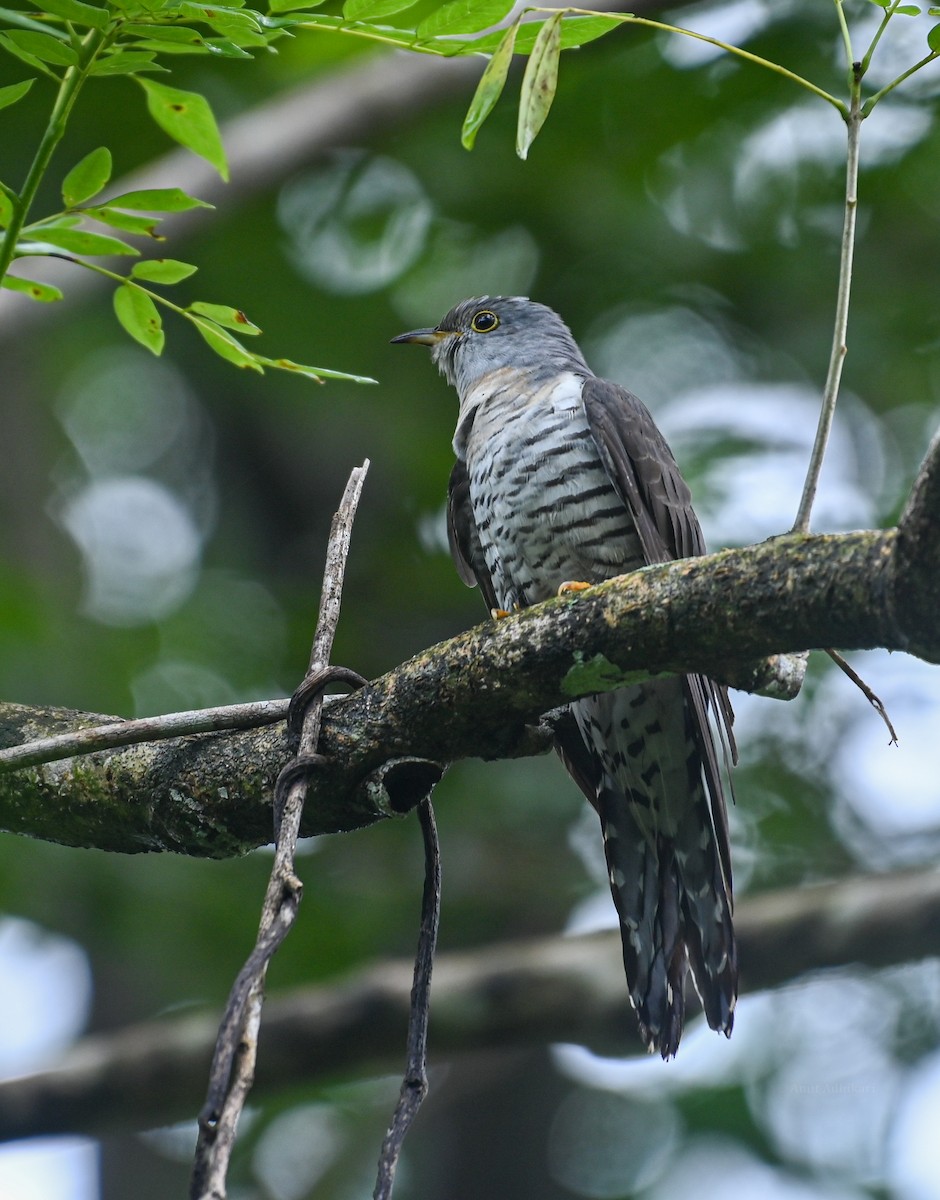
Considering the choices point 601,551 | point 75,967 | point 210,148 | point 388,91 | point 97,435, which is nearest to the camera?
point 210,148

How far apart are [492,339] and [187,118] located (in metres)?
2.81

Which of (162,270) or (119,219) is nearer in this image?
(119,219)

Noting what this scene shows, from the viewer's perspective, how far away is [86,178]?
1910 millimetres

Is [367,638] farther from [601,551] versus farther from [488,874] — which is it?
[601,551]

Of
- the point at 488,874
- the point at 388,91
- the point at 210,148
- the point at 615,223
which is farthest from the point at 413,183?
the point at 210,148

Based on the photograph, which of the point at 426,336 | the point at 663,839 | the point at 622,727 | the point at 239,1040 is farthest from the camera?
the point at 426,336

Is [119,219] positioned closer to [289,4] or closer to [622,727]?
[289,4]

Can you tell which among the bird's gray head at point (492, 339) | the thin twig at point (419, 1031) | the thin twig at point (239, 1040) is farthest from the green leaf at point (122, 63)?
the bird's gray head at point (492, 339)

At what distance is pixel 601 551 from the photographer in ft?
11.4

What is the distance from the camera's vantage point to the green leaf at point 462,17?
1.83 m

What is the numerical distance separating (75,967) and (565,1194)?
2779 mm

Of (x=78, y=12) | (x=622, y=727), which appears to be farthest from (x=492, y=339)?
(x=78, y=12)

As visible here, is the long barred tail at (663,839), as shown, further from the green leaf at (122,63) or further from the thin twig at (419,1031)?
the green leaf at (122,63)

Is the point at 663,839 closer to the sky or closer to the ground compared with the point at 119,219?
closer to the ground
